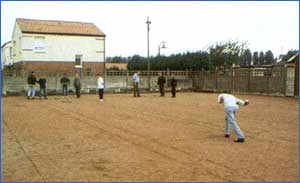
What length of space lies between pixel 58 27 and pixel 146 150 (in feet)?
114

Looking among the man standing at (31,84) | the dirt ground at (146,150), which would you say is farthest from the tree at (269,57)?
the dirt ground at (146,150)

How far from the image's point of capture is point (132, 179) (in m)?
6.24

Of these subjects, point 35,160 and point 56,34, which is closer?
point 35,160

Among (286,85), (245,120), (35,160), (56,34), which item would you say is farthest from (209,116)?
(56,34)

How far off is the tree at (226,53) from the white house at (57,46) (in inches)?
579

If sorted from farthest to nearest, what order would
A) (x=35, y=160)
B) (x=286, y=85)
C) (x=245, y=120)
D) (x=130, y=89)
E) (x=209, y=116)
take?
(x=130, y=89) < (x=286, y=85) < (x=209, y=116) < (x=245, y=120) < (x=35, y=160)

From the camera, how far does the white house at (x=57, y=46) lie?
3928cm

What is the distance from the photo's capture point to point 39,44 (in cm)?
3962

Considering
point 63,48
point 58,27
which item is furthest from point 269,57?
point 63,48

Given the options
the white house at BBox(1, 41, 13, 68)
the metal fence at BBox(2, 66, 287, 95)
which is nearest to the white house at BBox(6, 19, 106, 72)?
the white house at BBox(1, 41, 13, 68)

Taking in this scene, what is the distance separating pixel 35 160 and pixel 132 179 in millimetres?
2268

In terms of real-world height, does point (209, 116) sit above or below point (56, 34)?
below

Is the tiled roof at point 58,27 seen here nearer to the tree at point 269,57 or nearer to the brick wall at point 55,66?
the brick wall at point 55,66

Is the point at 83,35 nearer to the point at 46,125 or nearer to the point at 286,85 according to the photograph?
the point at 286,85
